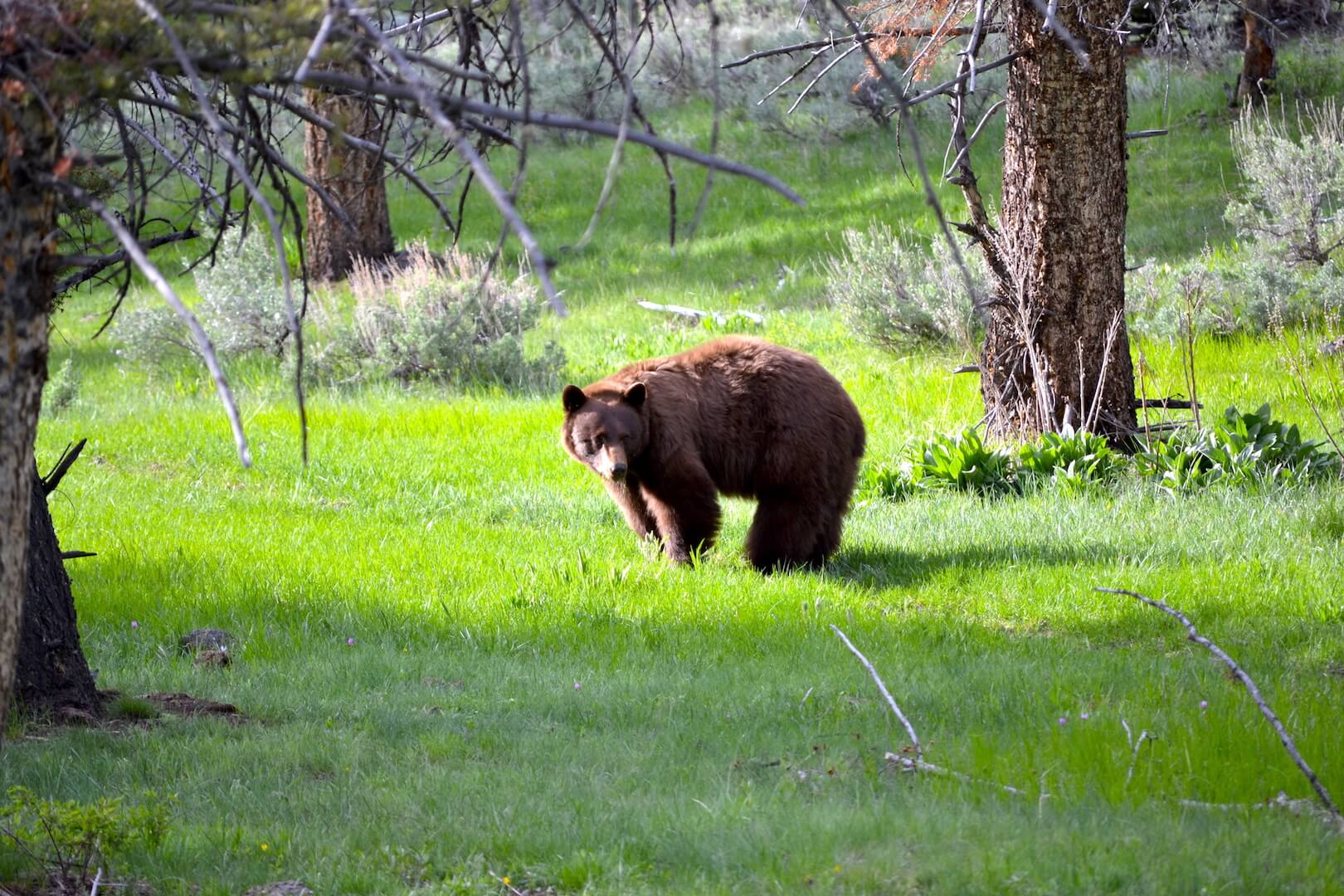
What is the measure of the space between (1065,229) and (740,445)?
301 cm

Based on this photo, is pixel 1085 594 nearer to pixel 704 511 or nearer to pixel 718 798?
pixel 704 511

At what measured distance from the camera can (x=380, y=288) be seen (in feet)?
51.0

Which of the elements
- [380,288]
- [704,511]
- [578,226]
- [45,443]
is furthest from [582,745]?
[578,226]

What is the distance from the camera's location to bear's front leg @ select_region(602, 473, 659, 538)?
27.0 ft

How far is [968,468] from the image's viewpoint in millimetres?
9633

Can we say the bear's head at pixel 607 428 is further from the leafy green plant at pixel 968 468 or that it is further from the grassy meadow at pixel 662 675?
the leafy green plant at pixel 968 468

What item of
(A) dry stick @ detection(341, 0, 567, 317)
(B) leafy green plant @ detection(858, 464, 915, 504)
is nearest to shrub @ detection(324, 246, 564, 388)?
(B) leafy green plant @ detection(858, 464, 915, 504)

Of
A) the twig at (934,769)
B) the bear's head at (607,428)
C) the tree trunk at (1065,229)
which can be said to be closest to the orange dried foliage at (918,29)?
the tree trunk at (1065,229)

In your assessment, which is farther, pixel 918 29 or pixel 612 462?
pixel 918 29

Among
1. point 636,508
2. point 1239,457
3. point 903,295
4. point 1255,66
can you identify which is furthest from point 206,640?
point 1255,66

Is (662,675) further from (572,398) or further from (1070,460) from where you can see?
(1070,460)

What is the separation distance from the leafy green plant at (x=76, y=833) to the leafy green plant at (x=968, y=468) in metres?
6.69

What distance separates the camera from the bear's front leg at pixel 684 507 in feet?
25.4

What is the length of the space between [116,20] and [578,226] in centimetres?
1990
